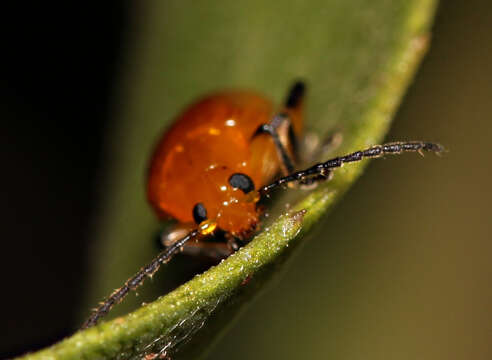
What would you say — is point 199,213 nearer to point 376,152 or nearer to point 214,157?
point 214,157

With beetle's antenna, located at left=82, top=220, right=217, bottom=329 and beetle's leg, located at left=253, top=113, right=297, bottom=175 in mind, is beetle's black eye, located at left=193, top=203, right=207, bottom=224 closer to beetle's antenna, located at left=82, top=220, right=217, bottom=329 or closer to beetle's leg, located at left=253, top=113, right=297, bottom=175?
beetle's antenna, located at left=82, top=220, right=217, bottom=329

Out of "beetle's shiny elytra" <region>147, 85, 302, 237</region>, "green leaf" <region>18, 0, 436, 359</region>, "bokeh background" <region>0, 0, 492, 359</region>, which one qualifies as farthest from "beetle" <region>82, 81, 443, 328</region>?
"bokeh background" <region>0, 0, 492, 359</region>

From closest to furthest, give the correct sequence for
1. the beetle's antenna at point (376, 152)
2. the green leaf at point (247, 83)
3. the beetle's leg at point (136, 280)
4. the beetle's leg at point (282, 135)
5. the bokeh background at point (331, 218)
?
the green leaf at point (247, 83), the beetle's leg at point (136, 280), the beetle's antenna at point (376, 152), the beetle's leg at point (282, 135), the bokeh background at point (331, 218)

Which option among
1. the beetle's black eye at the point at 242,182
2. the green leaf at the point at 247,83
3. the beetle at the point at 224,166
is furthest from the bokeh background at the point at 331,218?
the beetle's black eye at the point at 242,182

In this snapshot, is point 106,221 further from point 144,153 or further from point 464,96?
point 464,96

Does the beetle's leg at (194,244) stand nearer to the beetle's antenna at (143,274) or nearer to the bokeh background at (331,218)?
the beetle's antenna at (143,274)

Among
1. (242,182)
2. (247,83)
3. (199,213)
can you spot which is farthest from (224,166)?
(247,83)
